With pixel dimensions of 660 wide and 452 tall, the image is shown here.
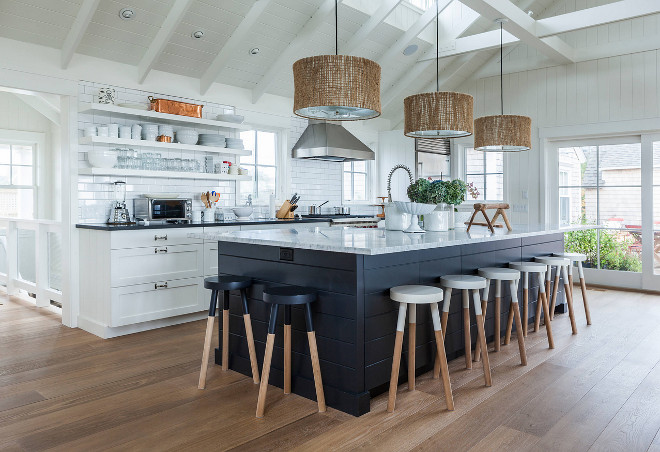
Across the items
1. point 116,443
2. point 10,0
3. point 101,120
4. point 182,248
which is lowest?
point 116,443

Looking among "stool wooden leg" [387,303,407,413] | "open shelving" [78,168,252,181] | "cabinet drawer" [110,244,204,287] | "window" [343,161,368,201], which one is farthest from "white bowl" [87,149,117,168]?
"window" [343,161,368,201]

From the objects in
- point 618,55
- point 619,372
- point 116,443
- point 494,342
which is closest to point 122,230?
point 116,443

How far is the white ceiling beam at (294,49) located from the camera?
5461 mm

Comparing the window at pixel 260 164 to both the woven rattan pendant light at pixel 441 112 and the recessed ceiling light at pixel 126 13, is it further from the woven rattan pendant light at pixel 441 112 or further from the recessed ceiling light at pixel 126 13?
the woven rattan pendant light at pixel 441 112

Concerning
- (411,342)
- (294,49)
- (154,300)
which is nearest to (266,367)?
(411,342)

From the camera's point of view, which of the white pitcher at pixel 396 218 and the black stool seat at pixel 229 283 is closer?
the black stool seat at pixel 229 283

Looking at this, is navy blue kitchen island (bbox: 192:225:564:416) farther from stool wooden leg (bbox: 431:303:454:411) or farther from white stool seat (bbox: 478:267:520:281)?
stool wooden leg (bbox: 431:303:454:411)

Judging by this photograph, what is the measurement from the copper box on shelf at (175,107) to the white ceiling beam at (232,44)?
37cm

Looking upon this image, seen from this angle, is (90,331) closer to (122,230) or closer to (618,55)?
(122,230)

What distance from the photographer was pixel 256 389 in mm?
3119

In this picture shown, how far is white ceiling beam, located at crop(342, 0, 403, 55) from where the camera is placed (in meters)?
5.79

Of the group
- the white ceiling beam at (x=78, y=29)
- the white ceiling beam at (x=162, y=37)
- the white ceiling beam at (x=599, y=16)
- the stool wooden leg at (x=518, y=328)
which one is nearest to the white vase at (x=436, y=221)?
the stool wooden leg at (x=518, y=328)

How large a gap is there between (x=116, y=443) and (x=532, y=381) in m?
2.41

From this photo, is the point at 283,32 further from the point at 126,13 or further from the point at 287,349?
the point at 287,349
